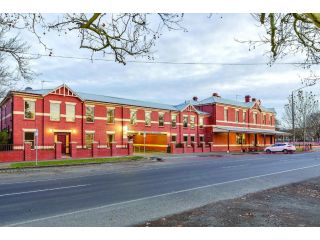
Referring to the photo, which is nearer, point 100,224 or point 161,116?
point 100,224

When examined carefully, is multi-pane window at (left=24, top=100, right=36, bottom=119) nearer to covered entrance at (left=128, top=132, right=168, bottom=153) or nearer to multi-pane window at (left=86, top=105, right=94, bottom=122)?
multi-pane window at (left=86, top=105, right=94, bottom=122)

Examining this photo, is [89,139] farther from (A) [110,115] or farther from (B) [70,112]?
(A) [110,115]

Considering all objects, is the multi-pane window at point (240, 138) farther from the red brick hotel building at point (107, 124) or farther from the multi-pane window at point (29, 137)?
the multi-pane window at point (29, 137)

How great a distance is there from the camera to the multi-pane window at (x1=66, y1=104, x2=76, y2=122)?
33844mm

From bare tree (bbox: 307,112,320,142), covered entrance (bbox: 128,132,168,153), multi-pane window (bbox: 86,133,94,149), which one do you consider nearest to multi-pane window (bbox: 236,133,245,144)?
covered entrance (bbox: 128,132,168,153)

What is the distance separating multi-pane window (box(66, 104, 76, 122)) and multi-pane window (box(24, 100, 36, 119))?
3618 millimetres

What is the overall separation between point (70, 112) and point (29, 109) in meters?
4.40

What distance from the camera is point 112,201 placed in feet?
33.8

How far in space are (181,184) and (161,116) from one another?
3089 centimetres

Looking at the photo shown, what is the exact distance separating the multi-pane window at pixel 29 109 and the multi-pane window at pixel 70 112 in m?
3.62

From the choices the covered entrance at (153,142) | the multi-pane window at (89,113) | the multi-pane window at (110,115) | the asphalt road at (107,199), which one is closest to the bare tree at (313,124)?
the covered entrance at (153,142)

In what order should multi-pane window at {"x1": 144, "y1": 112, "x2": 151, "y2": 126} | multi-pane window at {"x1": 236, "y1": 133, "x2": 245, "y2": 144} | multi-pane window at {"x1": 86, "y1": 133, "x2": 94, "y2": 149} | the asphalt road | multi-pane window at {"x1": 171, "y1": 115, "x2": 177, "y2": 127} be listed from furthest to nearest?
multi-pane window at {"x1": 236, "y1": 133, "x2": 245, "y2": 144} → multi-pane window at {"x1": 171, "y1": 115, "x2": 177, "y2": 127} → multi-pane window at {"x1": 144, "y1": 112, "x2": 151, "y2": 126} → multi-pane window at {"x1": 86, "y1": 133, "x2": 94, "y2": 149} → the asphalt road
